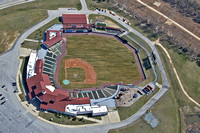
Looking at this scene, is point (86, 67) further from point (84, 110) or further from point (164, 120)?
point (164, 120)

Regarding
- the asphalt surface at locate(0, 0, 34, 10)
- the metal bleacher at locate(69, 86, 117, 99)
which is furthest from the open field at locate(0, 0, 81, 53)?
the metal bleacher at locate(69, 86, 117, 99)

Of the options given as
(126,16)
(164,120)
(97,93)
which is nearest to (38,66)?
(97,93)

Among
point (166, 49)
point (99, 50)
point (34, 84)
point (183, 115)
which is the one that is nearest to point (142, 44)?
point (166, 49)

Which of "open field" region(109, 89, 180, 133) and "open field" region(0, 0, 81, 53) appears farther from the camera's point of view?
"open field" region(0, 0, 81, 53)

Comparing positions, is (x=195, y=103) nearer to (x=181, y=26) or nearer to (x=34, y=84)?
(x=181, y=26)

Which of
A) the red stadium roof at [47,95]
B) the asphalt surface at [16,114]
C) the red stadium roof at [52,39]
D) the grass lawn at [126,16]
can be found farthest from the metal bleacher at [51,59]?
the grass lawn at [126,16]

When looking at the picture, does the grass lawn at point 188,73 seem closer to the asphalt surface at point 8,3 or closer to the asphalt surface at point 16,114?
the asphalt surface at point 16,114

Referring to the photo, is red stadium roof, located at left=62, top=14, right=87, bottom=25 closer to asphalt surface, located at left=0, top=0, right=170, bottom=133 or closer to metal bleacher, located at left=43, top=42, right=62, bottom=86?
metal bleacher, located at left=43, top=42, right=62, bottom=86
